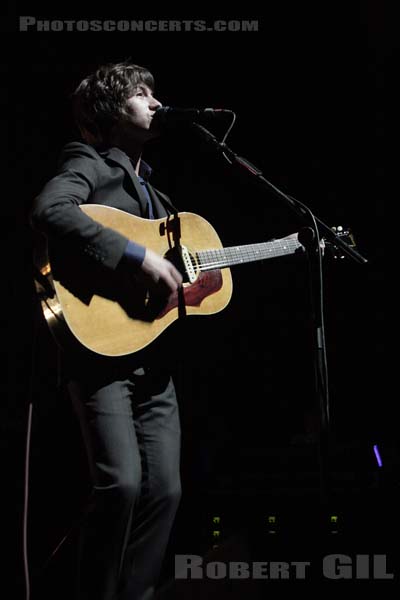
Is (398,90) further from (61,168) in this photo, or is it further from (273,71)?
(61,168)

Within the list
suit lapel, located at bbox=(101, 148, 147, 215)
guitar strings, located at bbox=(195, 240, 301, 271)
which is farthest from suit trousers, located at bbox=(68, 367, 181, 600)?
suit lapel, located at bbox=(101, 148, 147, 215)

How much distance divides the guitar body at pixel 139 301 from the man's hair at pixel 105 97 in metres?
0.49

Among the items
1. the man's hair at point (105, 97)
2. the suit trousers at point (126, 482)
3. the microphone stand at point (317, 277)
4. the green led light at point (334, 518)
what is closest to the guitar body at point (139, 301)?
the suit trousers at point (126, 482)

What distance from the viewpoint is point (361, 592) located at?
211 cm

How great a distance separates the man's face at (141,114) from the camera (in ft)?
7.49

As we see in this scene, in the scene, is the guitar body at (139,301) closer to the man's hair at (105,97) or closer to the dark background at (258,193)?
the man's hair at (105,97)

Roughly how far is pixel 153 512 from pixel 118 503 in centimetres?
20

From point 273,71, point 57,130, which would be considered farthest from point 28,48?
point 273,71

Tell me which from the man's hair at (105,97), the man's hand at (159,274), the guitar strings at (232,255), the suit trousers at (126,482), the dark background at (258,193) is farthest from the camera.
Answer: the dark background at (258,193)

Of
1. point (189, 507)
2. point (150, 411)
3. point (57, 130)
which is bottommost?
point (189, 507)

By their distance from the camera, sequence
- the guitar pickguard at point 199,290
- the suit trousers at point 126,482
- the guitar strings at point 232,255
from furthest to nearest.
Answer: the guitar strings at point 232,255
the guitar pickguard at point 199,290
the suit trousers at point 126,482

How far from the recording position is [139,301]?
6.41 ft

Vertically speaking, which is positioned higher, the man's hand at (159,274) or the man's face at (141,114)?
the man's face at (141,114)

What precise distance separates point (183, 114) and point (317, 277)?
30.9 inches
